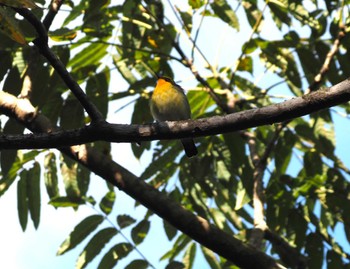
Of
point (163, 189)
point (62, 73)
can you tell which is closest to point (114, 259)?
point (163, 189)

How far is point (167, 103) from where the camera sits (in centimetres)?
502

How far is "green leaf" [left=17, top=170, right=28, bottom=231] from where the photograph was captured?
5045mm

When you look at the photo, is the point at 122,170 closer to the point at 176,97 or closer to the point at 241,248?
the point at 241,248

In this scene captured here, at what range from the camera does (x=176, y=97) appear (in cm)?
514

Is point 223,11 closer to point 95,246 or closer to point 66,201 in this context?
point 66,201

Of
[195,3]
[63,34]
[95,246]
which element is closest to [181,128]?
[63,34]

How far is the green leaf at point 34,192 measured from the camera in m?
5.01

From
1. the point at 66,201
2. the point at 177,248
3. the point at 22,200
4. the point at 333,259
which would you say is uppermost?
the point at 22,200

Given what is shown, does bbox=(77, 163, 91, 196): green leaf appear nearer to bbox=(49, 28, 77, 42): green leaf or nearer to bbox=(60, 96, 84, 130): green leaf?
bbox=(60, 96, 84, 130): green leaf

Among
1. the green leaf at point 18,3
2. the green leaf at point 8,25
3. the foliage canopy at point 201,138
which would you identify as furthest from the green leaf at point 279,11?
the green leaf at point 18,3

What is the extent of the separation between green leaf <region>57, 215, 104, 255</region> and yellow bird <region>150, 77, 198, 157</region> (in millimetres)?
971

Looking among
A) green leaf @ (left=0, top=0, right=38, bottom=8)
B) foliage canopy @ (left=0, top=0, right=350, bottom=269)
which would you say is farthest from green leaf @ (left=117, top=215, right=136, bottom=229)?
green leaf @ (left=0, top=0, right=38, bottom=8)

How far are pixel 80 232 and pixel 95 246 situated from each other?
7.1 inches

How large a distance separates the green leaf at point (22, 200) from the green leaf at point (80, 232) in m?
0.44
